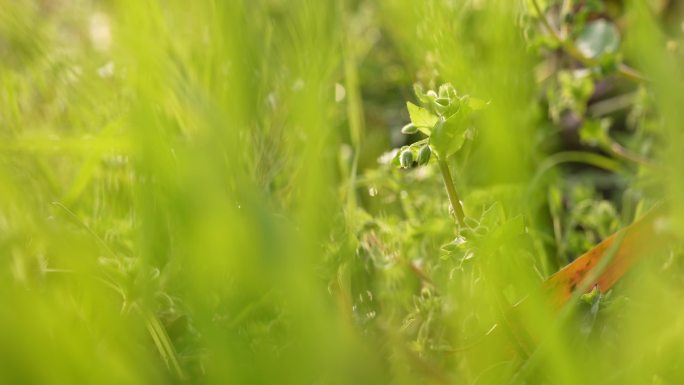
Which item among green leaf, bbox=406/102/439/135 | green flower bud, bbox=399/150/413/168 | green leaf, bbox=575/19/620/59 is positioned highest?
green leaf, bbox=406/102/439/135

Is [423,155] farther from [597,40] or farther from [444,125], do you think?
[597,40]

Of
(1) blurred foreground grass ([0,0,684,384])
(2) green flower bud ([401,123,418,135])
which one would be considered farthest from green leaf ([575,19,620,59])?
(2) green flower bud ([401,123,418,135])

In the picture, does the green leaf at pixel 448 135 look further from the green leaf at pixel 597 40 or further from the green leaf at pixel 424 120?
the green leaf at pixel 597 40

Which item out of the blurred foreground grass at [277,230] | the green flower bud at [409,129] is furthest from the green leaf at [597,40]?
the green flower bud at [409,129]

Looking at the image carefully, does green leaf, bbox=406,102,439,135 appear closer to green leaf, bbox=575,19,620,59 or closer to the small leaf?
the small leaf

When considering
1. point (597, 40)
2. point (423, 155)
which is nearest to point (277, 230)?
point (423, 155)

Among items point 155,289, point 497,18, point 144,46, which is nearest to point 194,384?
point 155,289

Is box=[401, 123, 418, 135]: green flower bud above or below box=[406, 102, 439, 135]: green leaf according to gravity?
below

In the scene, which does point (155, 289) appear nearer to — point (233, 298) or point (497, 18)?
point (233, 298)

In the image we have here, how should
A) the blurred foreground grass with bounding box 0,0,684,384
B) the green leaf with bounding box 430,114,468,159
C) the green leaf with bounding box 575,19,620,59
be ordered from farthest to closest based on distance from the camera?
the green leaf with bounding box 575,19,620,59 → the green leaf with bounding box 430,114,468,159 → the blurred foreground grass with bounding box 0,0,684,384
